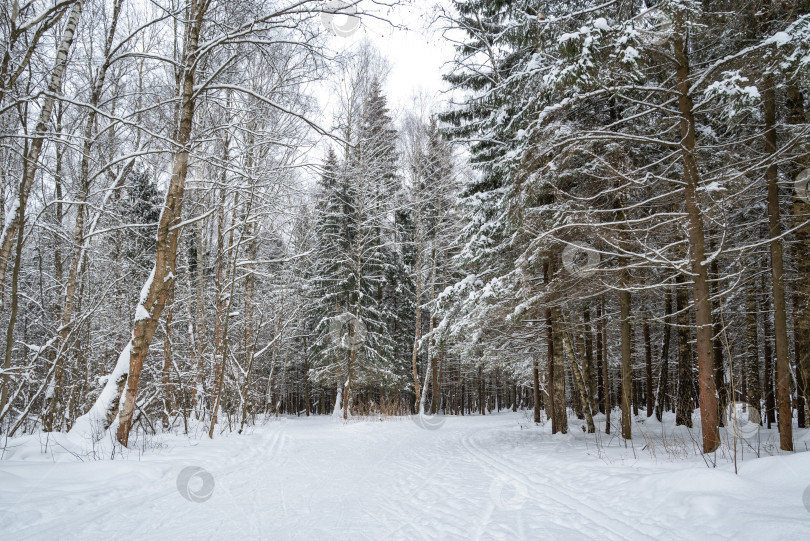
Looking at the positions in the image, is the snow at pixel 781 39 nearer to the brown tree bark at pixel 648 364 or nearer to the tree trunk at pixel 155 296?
the tree trunk at pixel 155 296

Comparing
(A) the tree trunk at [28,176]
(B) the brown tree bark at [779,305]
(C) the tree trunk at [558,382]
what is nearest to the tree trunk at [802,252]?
(B) the brown tree bark at [779,305]

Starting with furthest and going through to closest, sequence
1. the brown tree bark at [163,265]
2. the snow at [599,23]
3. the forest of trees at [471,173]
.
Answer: the brown tree bark at [163,265] → the forest of trees at [471,173] → the snow at [599,23]

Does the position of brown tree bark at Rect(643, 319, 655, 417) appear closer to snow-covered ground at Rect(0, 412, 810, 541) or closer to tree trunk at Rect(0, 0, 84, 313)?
snow-covered ground at Rect(0, 412, 810, 541)

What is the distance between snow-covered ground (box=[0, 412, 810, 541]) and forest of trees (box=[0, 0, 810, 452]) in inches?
39.7

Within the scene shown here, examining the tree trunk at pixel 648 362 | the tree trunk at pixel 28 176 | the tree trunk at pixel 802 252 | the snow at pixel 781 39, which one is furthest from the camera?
the tree trunk at pixel 648 362

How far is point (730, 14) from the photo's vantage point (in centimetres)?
578

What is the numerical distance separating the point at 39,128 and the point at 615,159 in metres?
9.67

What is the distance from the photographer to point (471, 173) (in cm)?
1783

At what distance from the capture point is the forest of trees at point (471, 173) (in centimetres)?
572

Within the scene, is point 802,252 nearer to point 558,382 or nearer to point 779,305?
point 779,305

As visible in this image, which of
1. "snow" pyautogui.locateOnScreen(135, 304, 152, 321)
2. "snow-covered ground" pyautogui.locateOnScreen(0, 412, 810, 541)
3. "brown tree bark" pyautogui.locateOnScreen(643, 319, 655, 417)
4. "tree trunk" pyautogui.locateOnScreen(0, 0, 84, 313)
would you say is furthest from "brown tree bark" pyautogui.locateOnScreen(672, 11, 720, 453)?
"brown tree bark" pyautogui.locateOnScreen(643, 319, 655, 417)

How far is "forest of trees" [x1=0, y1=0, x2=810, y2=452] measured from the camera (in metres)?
5.72

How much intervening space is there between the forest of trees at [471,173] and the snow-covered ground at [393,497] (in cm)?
101

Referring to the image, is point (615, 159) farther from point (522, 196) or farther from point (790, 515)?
point (790, 515)
